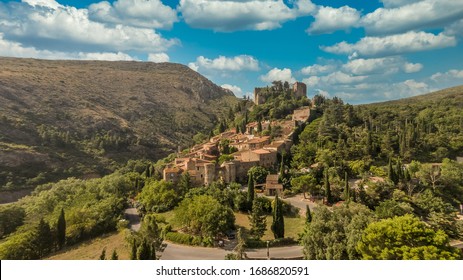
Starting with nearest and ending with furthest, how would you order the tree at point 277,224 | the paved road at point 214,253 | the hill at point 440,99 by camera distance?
the paved road at point 214,253 → the tree at point 277,224 → the hill at point 440,99

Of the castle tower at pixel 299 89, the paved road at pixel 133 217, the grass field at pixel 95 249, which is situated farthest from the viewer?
the castle tower at pixel 299 89

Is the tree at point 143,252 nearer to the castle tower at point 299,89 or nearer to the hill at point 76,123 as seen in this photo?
the hill at point 76,123

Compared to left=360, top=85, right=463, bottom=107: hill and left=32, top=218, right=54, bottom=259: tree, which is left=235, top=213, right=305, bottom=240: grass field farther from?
left=360, top=85, right=463, bottom=107: hill

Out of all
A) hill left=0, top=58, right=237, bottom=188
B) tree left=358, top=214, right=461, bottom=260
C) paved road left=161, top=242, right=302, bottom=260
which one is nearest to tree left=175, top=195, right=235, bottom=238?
paved road left=161, top=242, right=302, bottom=260

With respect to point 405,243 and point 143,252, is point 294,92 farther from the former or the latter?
point 143,252

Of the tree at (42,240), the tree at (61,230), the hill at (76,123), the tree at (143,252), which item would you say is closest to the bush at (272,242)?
the tree at (143,252)

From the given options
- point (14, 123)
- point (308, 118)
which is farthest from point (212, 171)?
point (14, 123)
